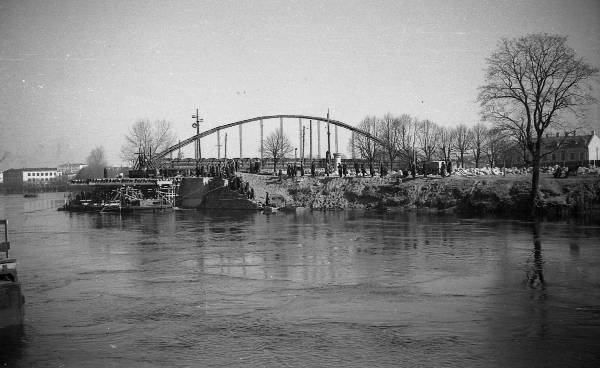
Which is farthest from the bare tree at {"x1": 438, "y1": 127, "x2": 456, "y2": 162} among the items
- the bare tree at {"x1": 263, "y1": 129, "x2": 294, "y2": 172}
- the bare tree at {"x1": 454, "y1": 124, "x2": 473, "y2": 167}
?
the bare tree at {"x1": 263, "y1": 129, "x2": 294, "y2": 172}

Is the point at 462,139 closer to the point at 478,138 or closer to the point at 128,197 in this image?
the point at 478,138

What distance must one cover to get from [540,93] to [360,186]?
79.1ft

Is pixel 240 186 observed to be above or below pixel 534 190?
above

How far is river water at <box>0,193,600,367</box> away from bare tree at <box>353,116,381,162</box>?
61344mm

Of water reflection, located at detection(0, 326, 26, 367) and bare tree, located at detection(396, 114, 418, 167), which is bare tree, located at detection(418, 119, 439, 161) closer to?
bare tree, located at detection(396, 114, 418, 167)

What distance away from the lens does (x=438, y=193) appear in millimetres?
60875

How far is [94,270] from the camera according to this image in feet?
87.0

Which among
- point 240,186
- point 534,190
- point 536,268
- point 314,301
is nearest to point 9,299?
point 314,301

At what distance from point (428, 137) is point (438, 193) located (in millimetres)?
42526

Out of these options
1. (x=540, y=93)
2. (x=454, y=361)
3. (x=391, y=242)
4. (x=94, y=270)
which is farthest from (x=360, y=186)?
(x=454, y=361)

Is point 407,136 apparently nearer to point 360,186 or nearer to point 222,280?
point 360,186

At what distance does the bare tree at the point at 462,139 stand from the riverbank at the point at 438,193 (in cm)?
3846

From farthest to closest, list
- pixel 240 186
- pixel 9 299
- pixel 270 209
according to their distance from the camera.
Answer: pixel 240 186 < pixel 270 209 < pixel 9 299

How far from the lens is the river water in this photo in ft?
46.3
